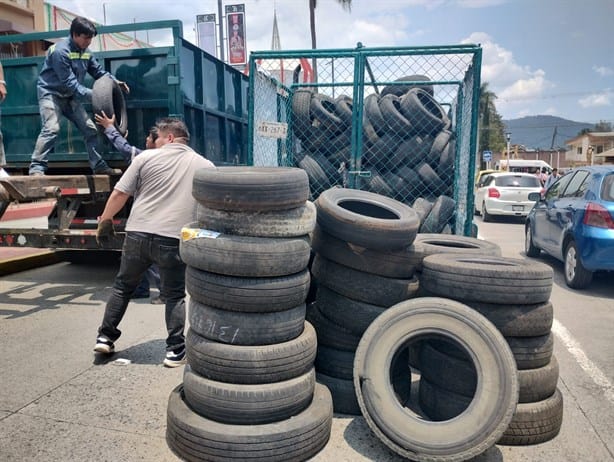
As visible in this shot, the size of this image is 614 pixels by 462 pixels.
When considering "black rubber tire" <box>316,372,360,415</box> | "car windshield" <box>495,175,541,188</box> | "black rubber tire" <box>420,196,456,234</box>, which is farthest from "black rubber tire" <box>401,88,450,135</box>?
"car windshield" <box>495,175,541,188</box>

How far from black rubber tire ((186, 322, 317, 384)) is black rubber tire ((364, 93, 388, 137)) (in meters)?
4.00

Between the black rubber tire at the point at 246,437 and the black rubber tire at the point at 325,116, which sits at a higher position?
the black rubber tire at the point at 325,116

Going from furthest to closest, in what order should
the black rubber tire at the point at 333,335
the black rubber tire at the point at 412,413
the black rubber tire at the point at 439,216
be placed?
the black rubber tire at the point at 439,216, the black rubber tire at the point at 333,335, the black rubber tire at the point at 412,413

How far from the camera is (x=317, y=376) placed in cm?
367

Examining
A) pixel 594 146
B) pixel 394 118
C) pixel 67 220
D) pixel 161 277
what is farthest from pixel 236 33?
pixel 594 146

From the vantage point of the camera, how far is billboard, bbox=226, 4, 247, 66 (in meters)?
17.9

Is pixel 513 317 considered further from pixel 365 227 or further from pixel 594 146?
pixel 594 146

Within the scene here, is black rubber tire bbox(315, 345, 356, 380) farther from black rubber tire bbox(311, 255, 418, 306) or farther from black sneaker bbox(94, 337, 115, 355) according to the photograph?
black sneaker bbox(94, 337, 115, 355)

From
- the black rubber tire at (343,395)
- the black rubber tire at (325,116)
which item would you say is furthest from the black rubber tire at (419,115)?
the black rubber tire at (343,395)

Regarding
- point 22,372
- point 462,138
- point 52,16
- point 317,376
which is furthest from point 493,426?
point 52,16

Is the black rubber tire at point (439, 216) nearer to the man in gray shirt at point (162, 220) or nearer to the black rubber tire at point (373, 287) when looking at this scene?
the black rubber tire at point (373, 287)

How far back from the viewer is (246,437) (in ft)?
9.33

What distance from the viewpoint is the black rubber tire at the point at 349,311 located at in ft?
11.5

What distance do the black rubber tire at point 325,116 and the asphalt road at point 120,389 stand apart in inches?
120
